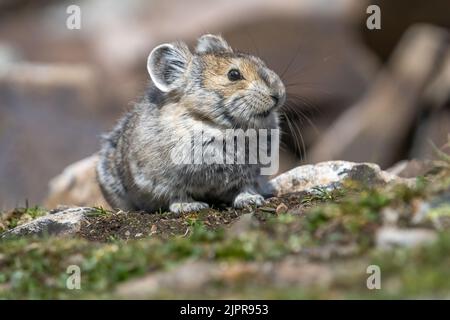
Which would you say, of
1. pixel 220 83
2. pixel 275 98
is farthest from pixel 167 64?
pixel 275 98

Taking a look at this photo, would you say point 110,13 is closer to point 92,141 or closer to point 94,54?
point 94,54

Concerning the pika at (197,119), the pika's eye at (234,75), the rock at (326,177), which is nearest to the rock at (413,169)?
the rock at (326,177)

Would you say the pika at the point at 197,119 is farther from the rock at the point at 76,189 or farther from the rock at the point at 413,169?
the rock at the point at 76,189

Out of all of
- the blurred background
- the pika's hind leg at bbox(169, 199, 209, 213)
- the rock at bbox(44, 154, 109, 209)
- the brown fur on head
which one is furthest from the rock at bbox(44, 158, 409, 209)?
the blurred background

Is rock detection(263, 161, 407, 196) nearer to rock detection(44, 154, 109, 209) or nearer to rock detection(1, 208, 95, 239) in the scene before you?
rock detection(1, 208, 95, 239)

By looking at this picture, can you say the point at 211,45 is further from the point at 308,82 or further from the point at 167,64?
the point at 308,82

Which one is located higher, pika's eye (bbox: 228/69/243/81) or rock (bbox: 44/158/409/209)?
pika's eye (bbox: 228/69/243/81)
